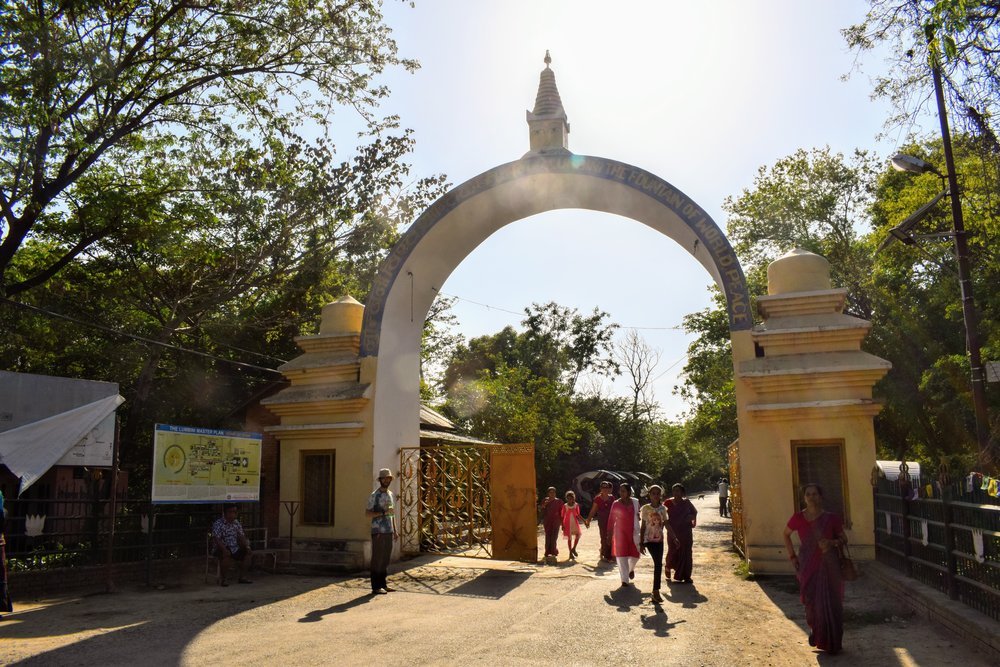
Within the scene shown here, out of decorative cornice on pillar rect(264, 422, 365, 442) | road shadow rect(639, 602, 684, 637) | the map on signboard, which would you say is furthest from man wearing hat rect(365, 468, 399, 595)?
road shadow rect(639, 602, 684, 637)

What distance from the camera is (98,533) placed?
10.1 meters

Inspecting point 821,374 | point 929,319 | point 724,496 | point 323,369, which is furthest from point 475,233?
point 724,496

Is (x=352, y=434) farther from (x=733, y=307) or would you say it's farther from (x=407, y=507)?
(x=733, y=307)

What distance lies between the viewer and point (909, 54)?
8.05 m

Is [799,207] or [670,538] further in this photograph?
[799,207]

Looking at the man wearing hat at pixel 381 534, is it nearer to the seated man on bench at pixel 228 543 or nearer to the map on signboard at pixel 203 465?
the seated man on bench at pixel 228 543

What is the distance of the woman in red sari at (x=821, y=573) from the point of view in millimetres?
6199

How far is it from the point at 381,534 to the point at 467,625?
2.40 m

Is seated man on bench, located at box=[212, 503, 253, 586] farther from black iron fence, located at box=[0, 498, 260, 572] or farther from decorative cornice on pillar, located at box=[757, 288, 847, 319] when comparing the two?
decorative cornice on pillar, located at box=[757, 288, 847, 319]

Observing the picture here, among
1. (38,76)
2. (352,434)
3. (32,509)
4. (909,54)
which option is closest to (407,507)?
(352,434)

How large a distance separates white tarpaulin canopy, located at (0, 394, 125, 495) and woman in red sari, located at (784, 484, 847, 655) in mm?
8741

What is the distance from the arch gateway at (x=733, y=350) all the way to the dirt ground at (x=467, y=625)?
131cm

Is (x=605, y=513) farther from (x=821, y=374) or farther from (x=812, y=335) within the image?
(x=812, y=335)

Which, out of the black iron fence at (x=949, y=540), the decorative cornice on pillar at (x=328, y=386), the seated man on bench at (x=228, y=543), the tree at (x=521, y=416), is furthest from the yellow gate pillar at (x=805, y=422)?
the tree at (x=521, y=416)
